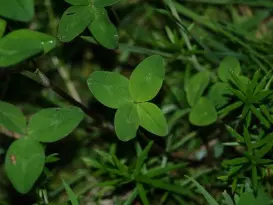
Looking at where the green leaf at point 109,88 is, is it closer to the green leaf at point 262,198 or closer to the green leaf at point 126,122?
the green leaf at point 126,122

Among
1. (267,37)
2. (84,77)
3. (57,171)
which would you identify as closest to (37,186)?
(57,171)

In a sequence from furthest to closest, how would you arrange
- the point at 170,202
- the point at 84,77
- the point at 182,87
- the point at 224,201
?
the point at 84,77 < the point at 182,87 < the point at 170,202 < the point at 224,201

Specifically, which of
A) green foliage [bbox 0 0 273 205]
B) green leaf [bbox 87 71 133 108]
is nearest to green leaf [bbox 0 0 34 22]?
green foliage [bbox 0 0 273 205]

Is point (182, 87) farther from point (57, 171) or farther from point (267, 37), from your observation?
point (57, 171)

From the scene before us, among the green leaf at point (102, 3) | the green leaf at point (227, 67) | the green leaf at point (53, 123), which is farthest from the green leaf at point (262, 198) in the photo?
the green leaf at point (102, 3)

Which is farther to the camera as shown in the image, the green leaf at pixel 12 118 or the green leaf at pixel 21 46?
the green leaf at pixel 12 118

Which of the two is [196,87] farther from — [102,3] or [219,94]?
[102,3]
